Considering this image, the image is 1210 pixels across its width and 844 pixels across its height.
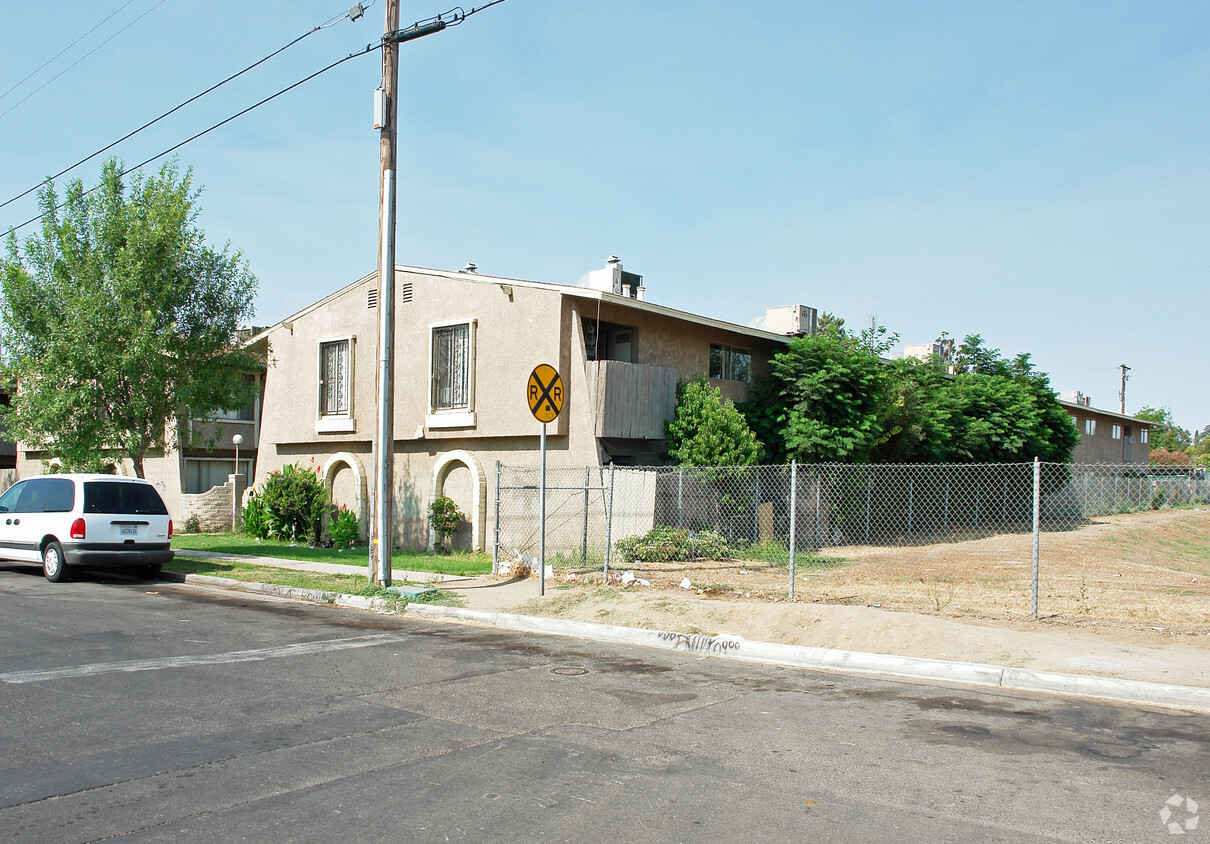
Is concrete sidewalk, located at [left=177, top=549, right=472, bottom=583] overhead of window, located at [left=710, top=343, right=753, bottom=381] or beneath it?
beneath

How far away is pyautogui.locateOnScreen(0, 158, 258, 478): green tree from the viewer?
1816 cm

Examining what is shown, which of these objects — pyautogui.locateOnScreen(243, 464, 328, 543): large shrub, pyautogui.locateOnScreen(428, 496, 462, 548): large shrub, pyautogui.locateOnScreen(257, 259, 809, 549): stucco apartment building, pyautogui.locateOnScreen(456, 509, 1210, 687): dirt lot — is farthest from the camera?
pyautogui.locateOnScreen(243, 464, 328, 543): large shrub

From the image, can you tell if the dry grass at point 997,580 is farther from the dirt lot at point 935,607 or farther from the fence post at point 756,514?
the fence post at point 756,514

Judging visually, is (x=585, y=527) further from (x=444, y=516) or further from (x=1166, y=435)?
(x=1166, y=435)

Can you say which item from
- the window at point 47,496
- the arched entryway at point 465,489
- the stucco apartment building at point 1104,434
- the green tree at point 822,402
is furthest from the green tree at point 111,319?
the stucco apartment building at point 1104,434

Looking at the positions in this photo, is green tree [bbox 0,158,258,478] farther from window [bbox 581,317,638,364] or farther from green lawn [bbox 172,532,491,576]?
window [bbox 581,317,638,364]

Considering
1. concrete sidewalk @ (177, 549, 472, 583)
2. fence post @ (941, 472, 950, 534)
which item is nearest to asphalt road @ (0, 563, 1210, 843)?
concrete sidewalk @ (177, 549, 472, 583)

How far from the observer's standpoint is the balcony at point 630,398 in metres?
18.8

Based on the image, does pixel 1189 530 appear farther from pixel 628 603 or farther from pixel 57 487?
pixel 57 487

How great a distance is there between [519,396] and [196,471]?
17.3 meters

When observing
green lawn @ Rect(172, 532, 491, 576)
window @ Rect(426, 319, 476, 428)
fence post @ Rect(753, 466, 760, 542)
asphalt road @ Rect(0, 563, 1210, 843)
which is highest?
window @ Rect(426, 319, 476, 428)

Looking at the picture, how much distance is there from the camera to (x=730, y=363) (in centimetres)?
2375

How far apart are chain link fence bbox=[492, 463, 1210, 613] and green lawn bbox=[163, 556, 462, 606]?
2.51 metres

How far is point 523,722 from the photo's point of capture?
6645 mm
